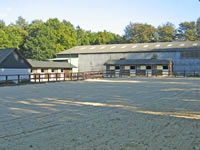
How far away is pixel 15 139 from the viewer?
5.02 m

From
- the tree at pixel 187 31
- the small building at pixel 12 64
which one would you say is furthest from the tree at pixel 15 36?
the tree at pixel 187 31

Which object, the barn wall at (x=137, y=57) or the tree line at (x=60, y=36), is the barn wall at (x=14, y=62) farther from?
the tree line at (x=60, y=36)

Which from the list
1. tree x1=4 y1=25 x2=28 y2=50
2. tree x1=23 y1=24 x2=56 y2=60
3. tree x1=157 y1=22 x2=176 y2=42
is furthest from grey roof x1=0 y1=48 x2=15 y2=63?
→ tree x1=157 y1=22 x2=176 y2=42

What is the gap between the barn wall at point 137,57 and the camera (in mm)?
42188

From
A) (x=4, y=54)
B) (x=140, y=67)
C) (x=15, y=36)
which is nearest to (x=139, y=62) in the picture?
(x=140, y=67)

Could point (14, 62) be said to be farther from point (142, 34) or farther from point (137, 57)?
point (142, 34)

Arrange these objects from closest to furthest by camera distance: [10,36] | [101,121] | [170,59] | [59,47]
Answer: [101,121] < [170,59] < [10,36] < [59,47]

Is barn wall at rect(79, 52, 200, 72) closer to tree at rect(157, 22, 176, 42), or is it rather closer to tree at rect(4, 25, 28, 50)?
tree at rect(4, 25, 28, 50)

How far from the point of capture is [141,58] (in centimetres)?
4572

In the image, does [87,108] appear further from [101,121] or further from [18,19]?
[18,19]

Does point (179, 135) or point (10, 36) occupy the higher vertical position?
point (10, 36)

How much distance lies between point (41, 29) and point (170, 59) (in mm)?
35284

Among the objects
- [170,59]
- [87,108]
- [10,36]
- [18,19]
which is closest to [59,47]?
[10,36]

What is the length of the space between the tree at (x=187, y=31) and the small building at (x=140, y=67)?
Answer: 42882 mm
